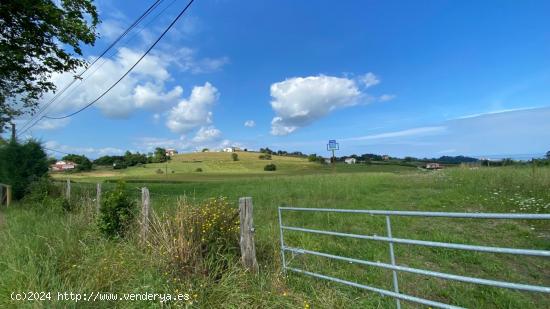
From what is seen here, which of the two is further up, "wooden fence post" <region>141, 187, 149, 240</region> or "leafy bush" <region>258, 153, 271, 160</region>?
"leafy bush" <region>258, 153, 271, 160</region>

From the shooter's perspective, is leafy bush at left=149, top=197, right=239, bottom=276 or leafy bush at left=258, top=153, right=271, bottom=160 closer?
leafy bush at left=149, top=197, right=239, bottom=276

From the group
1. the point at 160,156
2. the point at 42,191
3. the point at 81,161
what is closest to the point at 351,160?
the point at 160,156

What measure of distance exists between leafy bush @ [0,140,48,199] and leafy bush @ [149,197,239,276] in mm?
17251

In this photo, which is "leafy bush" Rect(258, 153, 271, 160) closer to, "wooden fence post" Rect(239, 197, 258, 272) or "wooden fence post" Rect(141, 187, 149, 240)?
"wooden fence post" Rect(141, 187, 149, 240)

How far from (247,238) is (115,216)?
11.3 ft

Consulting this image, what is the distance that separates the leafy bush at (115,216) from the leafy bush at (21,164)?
14919 mm

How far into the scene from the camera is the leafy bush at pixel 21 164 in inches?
739

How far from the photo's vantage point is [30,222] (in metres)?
9.58

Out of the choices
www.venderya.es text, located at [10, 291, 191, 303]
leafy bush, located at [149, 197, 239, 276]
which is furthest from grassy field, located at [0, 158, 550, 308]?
leafy bush, located at [149, 197, 239, 276]

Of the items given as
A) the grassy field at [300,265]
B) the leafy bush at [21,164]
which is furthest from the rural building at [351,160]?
the grassy field at [300,265]

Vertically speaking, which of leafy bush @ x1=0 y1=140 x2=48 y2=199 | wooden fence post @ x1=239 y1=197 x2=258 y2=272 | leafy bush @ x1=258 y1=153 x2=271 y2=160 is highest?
leafy bush @ x1=258 y1=153 x2=271 y2=160

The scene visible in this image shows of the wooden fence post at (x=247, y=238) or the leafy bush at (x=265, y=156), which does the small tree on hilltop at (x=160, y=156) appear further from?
the wooden fence post at (x=247, y=238)

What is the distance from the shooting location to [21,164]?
1909 centimetres

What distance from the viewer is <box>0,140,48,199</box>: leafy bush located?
61.6ft
